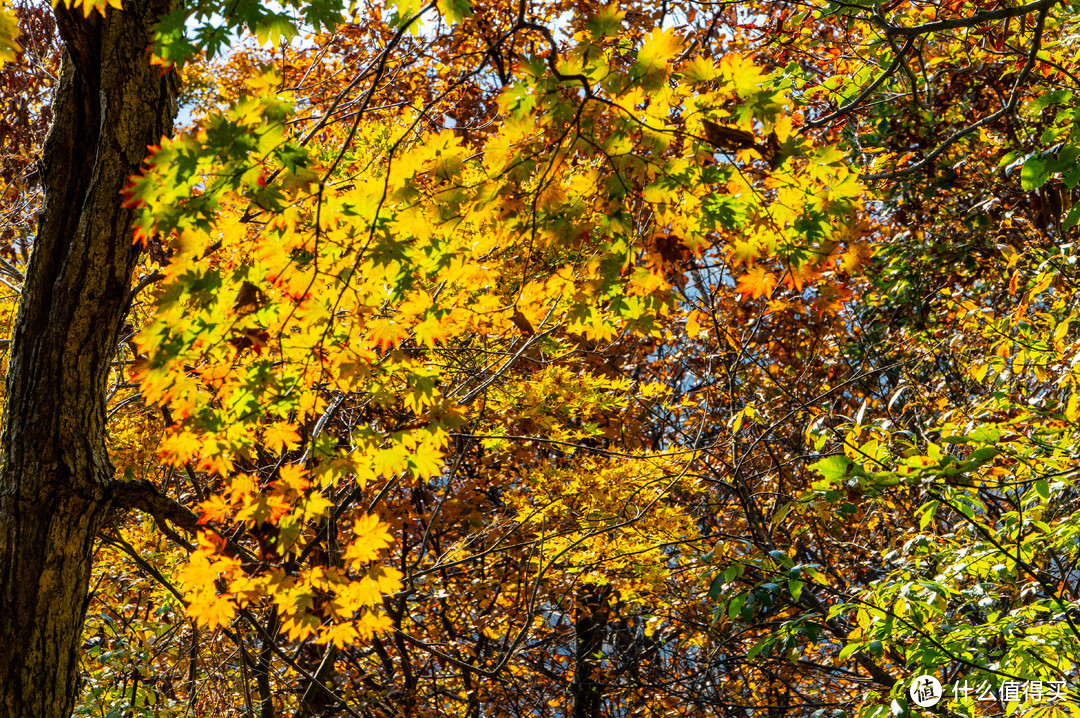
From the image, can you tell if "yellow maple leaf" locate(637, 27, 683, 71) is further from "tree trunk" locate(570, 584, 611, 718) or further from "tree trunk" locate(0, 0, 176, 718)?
"tree trunk" locate(570, 584, 611, 718)

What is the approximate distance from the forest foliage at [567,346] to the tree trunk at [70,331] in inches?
8.5

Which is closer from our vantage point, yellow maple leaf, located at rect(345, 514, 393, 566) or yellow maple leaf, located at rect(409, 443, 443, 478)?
yellow maple leaf, located at rect(409, 443, 443, 478)

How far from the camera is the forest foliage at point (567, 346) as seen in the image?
7.64 ft

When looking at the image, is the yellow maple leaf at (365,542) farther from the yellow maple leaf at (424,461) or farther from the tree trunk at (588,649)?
the tree trunk at (588,649)

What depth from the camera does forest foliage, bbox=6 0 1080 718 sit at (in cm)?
233

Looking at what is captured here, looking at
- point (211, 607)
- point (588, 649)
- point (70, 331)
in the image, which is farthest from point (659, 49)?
point (588, 649)

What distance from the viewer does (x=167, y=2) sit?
3395 millimetres

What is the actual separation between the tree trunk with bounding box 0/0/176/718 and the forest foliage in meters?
0.22

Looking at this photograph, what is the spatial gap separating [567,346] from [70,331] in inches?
97.9

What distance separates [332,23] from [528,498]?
4.35m

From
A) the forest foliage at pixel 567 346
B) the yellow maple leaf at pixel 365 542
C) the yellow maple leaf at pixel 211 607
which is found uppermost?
the forest foliage at pixel 567 346

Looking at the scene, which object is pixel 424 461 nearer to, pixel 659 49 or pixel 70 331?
pixel 659 49

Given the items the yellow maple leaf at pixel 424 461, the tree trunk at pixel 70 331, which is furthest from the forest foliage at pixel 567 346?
the tree trunk at pixel 70 331

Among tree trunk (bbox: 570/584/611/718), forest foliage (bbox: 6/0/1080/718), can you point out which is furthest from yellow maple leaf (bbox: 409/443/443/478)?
tree trunk (bbox: 570/584/611/718)
